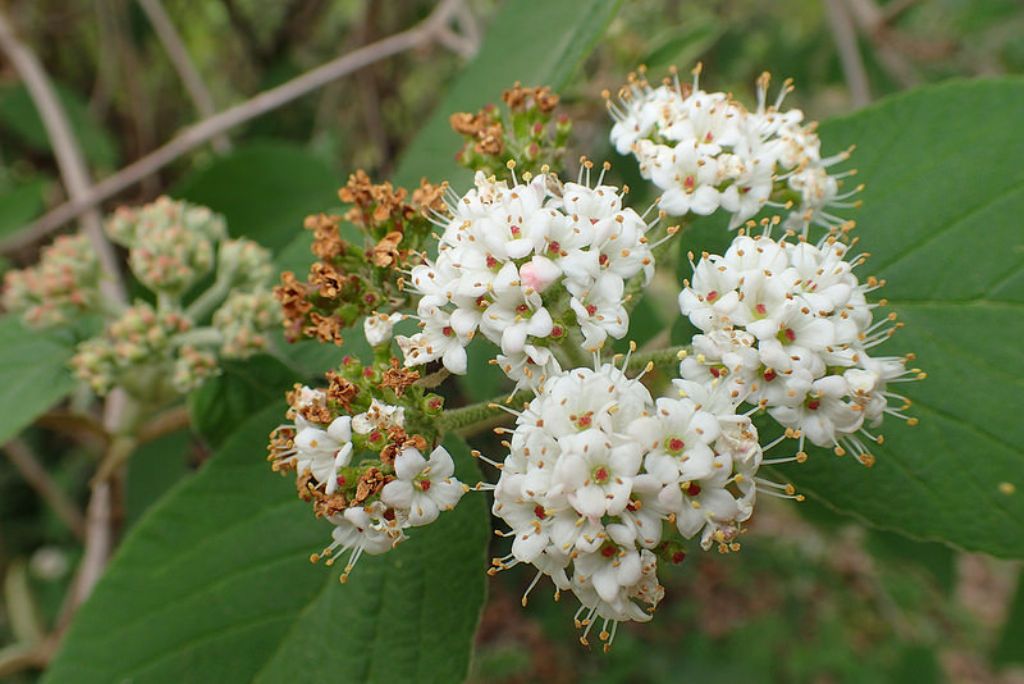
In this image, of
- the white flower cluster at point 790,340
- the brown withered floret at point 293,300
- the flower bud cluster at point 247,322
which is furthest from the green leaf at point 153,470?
the white flower cluster at point 790,340

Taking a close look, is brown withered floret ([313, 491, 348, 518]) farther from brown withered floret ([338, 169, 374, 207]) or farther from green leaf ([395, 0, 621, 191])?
green leaf ([395, 0, 621, 191])

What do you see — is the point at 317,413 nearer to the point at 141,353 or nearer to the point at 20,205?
the point at 141,353

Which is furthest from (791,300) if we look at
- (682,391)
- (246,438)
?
(246,438)

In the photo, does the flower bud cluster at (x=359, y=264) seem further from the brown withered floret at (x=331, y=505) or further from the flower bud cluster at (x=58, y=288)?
the flower bud cluster at (x=58, y=288)

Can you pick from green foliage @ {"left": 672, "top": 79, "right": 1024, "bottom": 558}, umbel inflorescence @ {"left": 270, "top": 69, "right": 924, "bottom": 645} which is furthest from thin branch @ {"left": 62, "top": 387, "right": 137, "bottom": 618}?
green foliage @ {"left": 672, "top": 79, "right": 1024, "bottom": 558}

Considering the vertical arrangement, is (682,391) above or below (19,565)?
below

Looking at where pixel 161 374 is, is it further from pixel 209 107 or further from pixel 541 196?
pixel 209 107
